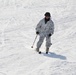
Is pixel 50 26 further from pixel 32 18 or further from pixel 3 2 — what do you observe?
pixel 3 2

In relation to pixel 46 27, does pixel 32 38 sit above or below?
below

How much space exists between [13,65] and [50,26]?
2.51 metres

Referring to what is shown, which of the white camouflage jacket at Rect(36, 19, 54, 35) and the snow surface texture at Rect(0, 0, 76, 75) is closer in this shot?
the snow surface texture at Rect(0, 0, 76, 75)

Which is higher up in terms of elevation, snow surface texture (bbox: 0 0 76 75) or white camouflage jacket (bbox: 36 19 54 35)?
white camouflage jacket (bbox: 36 19 54 35)

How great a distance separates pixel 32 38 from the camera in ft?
53.5

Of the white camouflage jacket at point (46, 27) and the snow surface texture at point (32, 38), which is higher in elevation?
the white camouflage jacket at point (46, 27)

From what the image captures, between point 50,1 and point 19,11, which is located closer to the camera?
point 19,11

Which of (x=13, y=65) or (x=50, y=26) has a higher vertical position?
(x=50, y=26)

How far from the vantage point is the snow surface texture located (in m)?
12.2

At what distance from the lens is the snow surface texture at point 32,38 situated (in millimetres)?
12242

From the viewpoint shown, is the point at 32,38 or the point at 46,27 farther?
the point at 32,38

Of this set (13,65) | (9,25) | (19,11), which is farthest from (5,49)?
(19,11)

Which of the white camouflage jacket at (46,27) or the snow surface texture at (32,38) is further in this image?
the white camouflage jacket at (46,27)

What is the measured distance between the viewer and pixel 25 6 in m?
22.2
